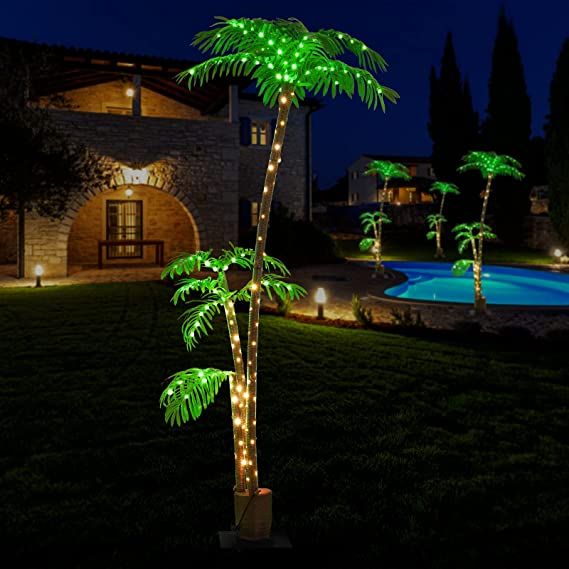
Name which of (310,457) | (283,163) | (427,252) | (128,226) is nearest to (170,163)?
(128,226)

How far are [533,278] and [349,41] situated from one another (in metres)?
16.1

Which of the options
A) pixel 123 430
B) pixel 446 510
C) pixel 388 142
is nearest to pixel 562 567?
pixel 446 510

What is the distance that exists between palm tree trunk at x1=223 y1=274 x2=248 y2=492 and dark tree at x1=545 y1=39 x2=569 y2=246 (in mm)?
20958

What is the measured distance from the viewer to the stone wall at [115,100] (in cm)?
1873

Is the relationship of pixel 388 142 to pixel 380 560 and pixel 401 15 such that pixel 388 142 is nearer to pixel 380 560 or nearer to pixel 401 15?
pixel 401 15

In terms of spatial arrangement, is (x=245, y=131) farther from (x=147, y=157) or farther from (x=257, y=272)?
(x=257, y=272)

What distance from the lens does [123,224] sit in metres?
19.7

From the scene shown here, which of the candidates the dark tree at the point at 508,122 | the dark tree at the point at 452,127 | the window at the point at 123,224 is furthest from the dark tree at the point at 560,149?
the window at the point at 123,224

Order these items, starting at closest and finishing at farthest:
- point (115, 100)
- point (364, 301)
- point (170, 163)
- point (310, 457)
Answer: point (310, 457) → point (364, 301) → point (170, 163) → point (115, 100)

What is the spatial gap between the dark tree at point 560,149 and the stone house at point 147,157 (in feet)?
35.3

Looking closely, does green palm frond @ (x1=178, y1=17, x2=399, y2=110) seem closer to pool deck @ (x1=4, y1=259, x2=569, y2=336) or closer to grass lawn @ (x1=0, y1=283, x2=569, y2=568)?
grass lawn @ (x1=0, y1=283, x2=569, y2=568)

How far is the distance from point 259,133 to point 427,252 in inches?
370

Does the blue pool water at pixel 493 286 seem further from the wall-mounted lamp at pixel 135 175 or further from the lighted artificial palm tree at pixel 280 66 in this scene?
the lighted artificial palm tree at pixel 280 66

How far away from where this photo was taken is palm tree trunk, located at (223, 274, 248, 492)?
3086 mm
